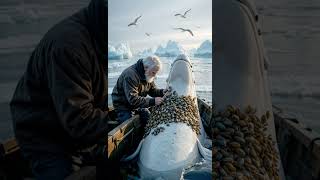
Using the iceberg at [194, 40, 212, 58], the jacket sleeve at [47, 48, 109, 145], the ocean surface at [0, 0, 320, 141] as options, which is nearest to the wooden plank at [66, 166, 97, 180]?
the jacket sleeve at [47, 48, 109, 145]

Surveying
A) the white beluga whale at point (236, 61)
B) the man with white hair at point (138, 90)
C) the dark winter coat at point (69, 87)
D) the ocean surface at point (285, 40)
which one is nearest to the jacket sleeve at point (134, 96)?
the man with white hair at point (138, 90)

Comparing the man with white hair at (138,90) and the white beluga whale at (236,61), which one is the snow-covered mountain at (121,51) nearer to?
the man with white hair at (138,90)

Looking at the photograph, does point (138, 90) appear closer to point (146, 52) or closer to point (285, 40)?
point (146, 52)

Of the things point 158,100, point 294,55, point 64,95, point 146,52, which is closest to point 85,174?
point 64,95

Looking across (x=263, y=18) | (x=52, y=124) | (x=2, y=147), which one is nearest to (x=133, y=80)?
(x=52, y=124)

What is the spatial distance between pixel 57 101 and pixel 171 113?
0.43m

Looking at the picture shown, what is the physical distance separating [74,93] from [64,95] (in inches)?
1.5

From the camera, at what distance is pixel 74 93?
6.00 feet

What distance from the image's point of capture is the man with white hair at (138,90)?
5.72 feet

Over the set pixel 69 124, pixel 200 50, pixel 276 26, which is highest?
pixel 276 26

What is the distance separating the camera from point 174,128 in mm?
1774

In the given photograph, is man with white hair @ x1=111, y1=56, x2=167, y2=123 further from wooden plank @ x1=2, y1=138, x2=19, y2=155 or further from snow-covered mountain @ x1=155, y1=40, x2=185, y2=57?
wooden plank @ x1=2, y1=138, x2=19, y2=155

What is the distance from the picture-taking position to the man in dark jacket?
72.7 inches

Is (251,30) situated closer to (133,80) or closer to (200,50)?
(200,50)
